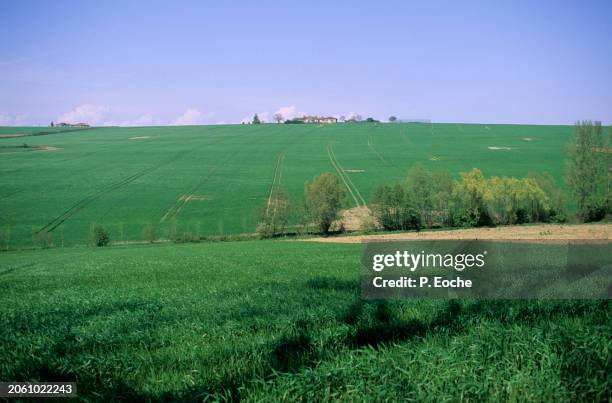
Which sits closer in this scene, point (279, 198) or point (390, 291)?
point (390, 291)

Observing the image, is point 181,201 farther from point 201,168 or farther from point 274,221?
point 201,168

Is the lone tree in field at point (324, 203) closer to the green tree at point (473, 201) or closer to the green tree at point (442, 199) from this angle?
the green tree at point (442, 199)

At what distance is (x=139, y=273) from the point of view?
1538 cm

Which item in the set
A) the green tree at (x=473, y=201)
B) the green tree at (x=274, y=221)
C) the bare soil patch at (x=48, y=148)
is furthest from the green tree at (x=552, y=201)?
the bare soil patch at (x=48, y=148)

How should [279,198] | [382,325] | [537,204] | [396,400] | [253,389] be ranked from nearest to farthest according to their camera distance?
[396,400] → [253,389] → [382,325] → [537,204] → [279,198]

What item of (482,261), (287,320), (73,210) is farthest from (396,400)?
(73,210)

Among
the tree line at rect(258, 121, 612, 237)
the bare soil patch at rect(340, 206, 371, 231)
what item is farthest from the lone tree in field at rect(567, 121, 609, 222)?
the bare soil patch at rect(340, 206, 371, 231)

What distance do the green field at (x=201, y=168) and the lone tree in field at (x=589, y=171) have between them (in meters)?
30.1

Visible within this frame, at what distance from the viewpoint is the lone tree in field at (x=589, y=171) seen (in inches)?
1861

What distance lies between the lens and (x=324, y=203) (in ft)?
173

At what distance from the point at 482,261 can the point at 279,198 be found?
4880 centimetres

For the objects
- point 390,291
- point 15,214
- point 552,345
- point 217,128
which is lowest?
point 15,214

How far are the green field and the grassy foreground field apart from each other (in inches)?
1952

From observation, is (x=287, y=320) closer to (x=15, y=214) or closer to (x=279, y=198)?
(x=279, y=198)
